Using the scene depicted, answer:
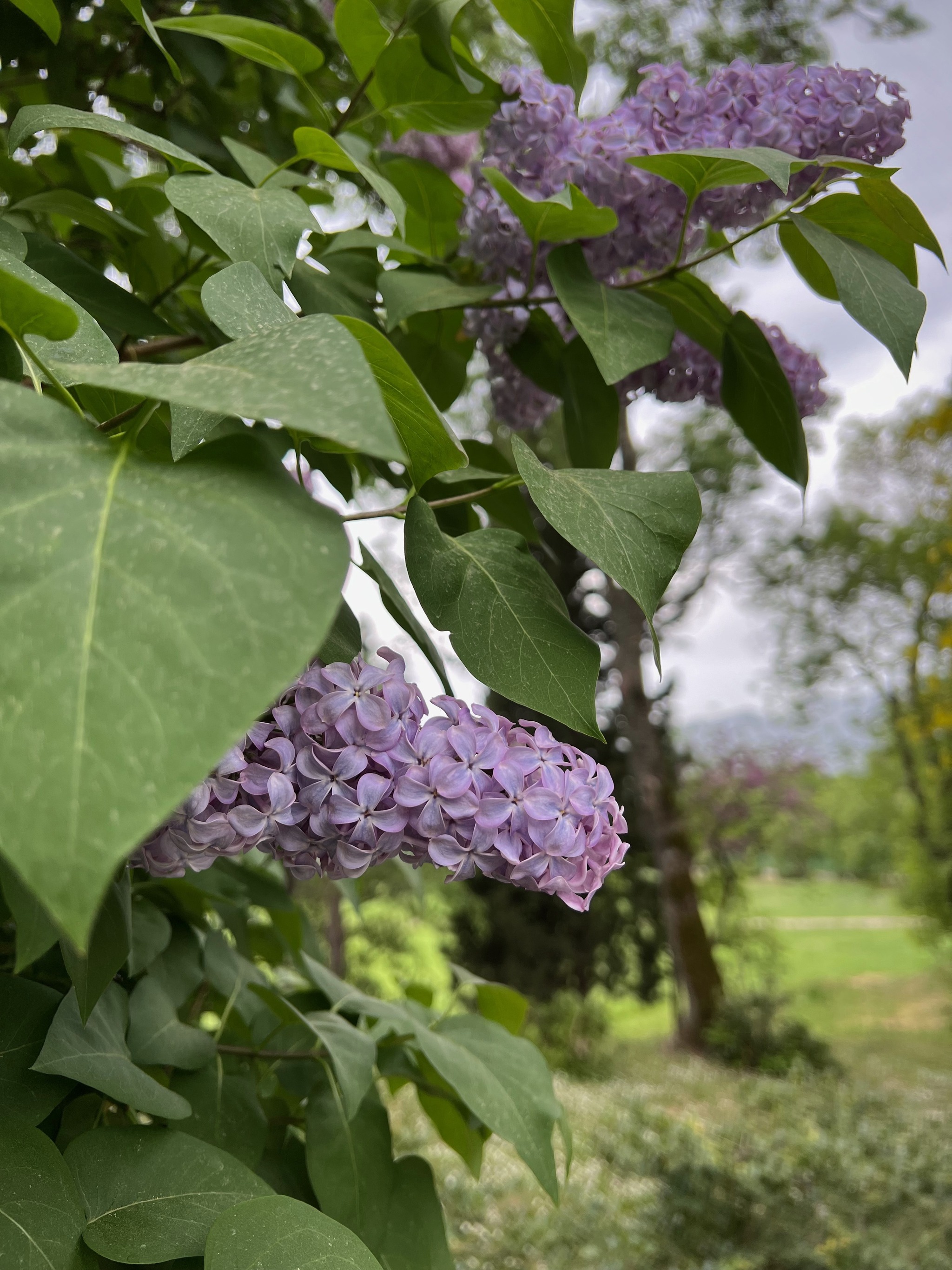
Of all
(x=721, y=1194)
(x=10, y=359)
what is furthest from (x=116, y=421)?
(x=721, y=1194)

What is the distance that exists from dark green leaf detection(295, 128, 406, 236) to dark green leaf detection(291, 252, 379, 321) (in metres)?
0.04

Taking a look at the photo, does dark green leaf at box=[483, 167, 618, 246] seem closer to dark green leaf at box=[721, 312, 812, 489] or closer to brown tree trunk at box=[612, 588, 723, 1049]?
dark green leaf at box=[721, 312, 812, 489]

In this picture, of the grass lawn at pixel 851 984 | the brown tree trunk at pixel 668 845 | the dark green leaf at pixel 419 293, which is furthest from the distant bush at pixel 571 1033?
the dark green leaf at pixel 419 293

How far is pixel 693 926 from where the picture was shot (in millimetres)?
4023

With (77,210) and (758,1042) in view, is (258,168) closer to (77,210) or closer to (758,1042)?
(77,210)

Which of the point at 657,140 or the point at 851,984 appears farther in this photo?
the point at 851,984

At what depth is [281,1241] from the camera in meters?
0.27

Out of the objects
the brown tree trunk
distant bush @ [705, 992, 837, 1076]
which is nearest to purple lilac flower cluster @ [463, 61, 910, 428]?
the brown tree trunk

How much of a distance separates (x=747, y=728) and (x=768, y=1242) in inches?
166

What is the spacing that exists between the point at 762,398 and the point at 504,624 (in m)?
0.24

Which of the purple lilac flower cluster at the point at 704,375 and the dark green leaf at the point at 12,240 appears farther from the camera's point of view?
the purple lilac flower cluster at the point at 704,375

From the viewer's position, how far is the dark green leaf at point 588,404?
47 centimetres

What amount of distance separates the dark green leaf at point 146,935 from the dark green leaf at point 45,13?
0.35 meters

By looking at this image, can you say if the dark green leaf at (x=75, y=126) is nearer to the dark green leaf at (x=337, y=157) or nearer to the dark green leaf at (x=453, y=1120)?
the dark green leaf at (x=337, y=157)
